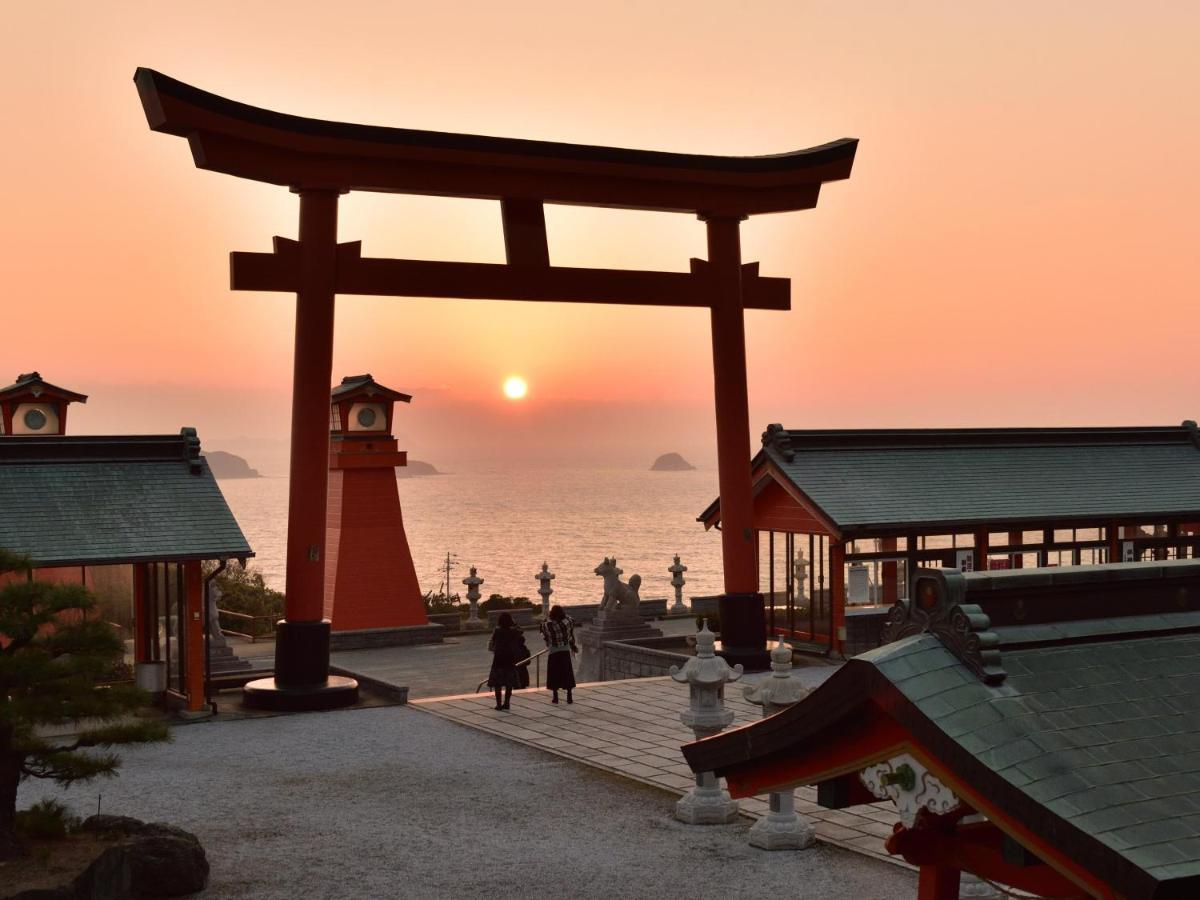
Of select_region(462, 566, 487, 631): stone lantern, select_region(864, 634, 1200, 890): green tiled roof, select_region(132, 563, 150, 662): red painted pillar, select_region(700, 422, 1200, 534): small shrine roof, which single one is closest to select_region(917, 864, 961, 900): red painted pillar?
select_region(864, 634, 1200, 890): green tiled roof

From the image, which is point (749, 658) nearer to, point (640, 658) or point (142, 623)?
point (640, 658)

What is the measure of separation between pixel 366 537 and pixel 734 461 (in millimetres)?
10184

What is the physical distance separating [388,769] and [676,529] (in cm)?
13793

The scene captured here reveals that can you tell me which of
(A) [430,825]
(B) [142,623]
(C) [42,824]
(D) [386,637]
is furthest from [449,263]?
(D) [386,637]

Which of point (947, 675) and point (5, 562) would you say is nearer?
point (947, 675)

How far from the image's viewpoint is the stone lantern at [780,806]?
11875 millimetres

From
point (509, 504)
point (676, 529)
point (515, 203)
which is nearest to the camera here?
point (515, 203)

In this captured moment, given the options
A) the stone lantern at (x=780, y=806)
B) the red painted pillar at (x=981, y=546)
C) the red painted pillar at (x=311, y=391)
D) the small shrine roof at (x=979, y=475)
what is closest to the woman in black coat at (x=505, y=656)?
the red painted pillar at (x=311, y=391)

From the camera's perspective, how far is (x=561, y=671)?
19.4 meters

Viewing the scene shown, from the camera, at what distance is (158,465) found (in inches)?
782

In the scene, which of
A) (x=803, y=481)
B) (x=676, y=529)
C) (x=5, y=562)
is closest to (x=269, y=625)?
(x=803, y=481)

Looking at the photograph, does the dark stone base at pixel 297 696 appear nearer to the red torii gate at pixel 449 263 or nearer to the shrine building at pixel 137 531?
the red torii gate at pixel 449 263

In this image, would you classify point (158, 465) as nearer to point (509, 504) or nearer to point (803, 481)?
point (803, 481)

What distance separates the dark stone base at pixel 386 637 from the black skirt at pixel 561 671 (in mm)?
9243
